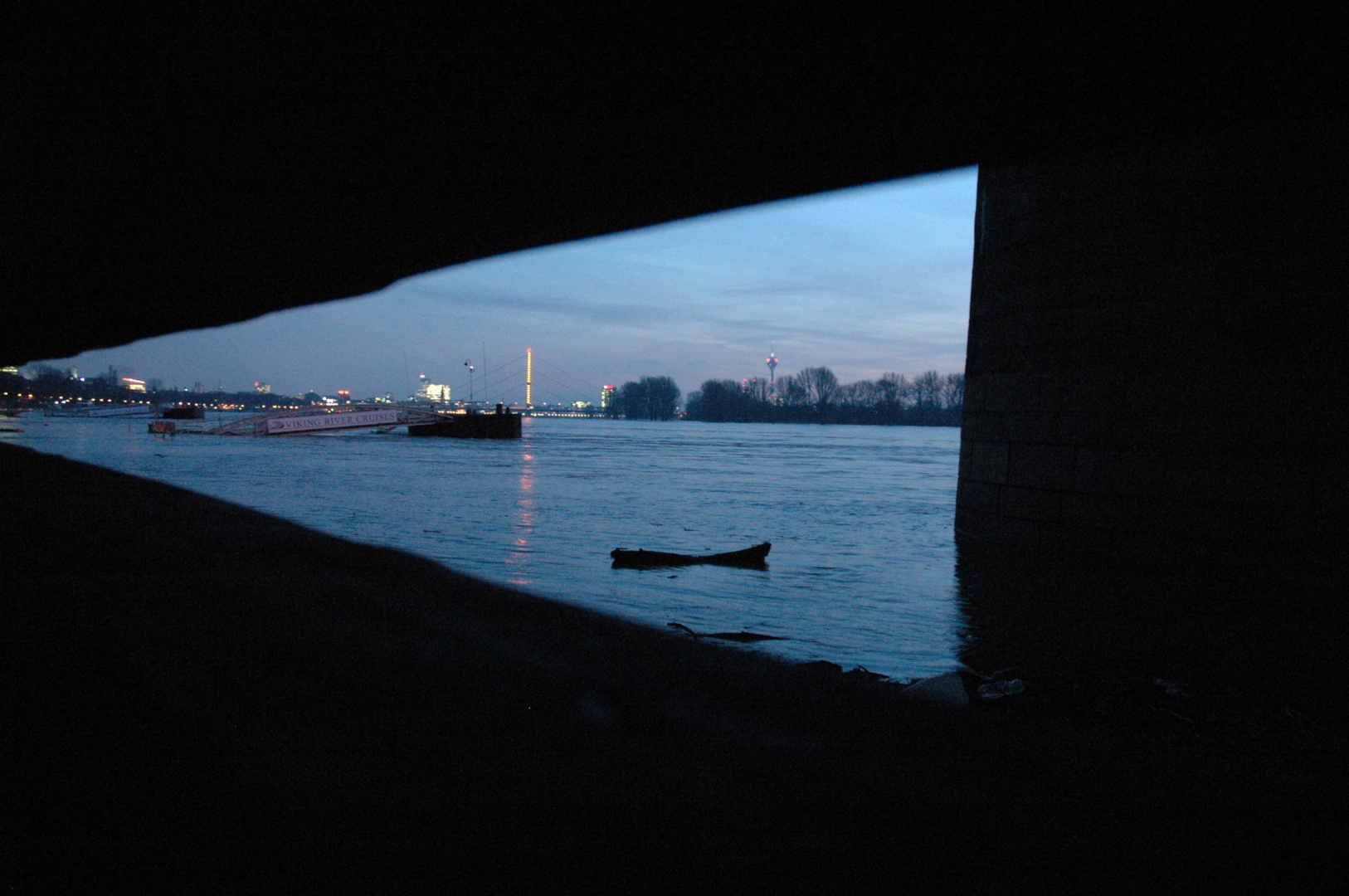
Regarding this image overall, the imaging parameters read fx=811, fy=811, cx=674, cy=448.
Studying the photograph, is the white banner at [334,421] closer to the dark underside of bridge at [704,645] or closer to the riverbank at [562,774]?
A: the dark underside of bridge at [704,645]

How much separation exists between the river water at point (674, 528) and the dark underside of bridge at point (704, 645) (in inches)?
39.0

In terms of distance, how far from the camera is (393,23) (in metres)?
5.21

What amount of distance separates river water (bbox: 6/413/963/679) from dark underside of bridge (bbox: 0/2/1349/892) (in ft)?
3.25

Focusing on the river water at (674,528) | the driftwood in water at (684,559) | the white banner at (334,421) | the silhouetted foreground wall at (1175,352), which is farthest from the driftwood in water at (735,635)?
the white banner at (334,421)

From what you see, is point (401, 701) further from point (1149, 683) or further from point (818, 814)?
point (1149, 683)

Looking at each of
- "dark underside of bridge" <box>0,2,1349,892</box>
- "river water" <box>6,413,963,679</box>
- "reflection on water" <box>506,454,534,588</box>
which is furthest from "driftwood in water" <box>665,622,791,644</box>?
"reflection on water" <box>506,454,534,588</box>

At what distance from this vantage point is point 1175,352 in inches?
350

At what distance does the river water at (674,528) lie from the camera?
27.4 feet

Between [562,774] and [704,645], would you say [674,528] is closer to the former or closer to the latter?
[704,645]

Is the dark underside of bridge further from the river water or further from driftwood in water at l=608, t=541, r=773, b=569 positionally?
driftwood in water at l=608, t=541, r=773, b=569

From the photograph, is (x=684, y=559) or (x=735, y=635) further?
(x=684, y=559)

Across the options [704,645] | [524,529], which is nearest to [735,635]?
[704,645]

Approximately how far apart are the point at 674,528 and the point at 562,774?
12166 mm

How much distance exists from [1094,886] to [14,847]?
4.02 metres
